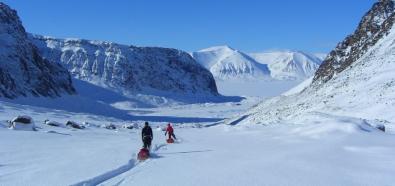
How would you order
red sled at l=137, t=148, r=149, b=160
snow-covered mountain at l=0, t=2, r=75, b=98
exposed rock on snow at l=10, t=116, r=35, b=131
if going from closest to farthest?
1. red sled at l=137, t=148, r=149, b=160
2. exposed rock on snow at l=10, t=116, r=35, b=131
3. snow-covered mountain at l=0, t=2, r=75, b=98

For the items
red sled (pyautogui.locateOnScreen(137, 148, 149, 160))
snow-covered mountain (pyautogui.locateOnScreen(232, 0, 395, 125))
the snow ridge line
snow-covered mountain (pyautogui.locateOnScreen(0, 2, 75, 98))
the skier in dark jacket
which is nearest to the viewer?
the snow ridge line

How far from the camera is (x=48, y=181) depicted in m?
13.1

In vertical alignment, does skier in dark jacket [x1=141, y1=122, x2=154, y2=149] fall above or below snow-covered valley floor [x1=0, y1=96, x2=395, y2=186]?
above

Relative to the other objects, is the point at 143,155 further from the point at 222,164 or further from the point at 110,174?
the point at 110,174

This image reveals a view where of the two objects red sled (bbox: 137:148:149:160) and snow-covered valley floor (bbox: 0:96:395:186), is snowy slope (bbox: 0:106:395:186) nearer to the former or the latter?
snow-covered valley floor (bbox: 0:96:395:186)

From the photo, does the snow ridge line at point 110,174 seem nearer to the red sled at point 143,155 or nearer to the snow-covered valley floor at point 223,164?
the snow-covered valley floor at point 223,164

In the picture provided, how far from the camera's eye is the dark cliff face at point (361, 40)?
2945 inches

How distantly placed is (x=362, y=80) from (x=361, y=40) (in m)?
29.6

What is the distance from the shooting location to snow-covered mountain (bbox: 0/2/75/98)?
108 metres

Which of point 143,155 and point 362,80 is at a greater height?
point 362,80

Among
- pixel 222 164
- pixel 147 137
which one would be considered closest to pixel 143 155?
pixel 222 164

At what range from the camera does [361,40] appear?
8112cm

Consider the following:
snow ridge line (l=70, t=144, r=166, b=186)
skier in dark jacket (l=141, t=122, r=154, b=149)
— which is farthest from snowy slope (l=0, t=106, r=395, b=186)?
skier in dark jacket (l=141, t=122, r=154, b=149)

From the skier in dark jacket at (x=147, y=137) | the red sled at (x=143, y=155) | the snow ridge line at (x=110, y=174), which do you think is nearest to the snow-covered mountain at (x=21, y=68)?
the skier in dark jacket at (x=147, y=137)
